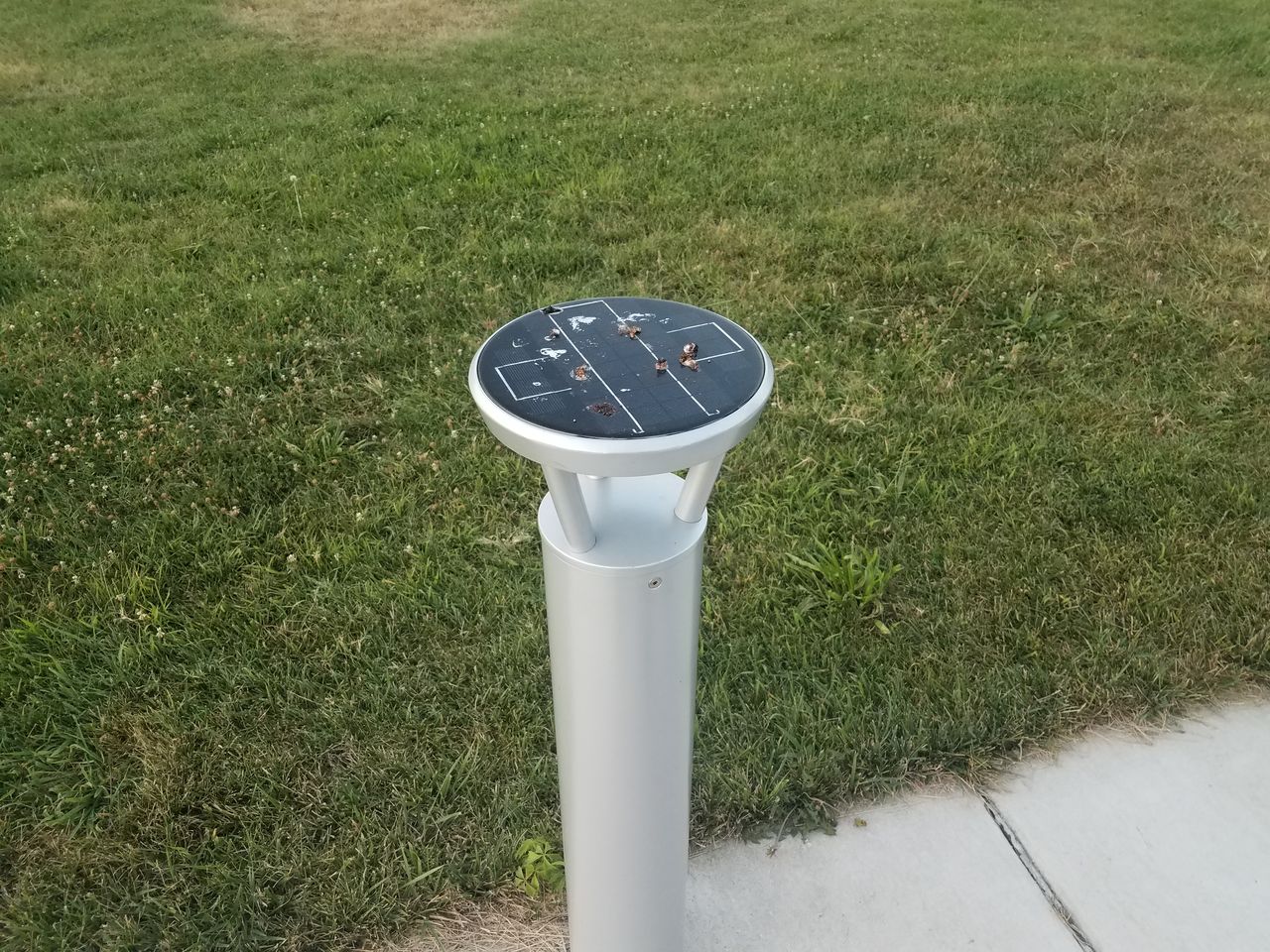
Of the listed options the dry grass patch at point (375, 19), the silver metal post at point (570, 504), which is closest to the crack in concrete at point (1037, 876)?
the silver metal post at point (570, 504)

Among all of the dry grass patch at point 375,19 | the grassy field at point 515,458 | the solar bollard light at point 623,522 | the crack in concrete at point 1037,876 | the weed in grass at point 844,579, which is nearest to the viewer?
the solar bollard light at point 623,522

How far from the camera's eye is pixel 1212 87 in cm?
638

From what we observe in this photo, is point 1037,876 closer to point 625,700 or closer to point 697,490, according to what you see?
point 625,700

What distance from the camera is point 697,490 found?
1467 mm

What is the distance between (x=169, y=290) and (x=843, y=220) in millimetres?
2964

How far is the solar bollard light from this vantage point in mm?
1380

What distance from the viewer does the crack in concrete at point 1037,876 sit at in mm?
2100

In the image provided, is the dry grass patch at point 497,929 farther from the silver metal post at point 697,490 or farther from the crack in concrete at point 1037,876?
the silver metal post at point 697,490

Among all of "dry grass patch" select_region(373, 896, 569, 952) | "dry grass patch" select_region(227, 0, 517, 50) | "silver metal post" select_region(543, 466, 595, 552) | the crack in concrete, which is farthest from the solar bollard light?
"dry grass patch" select_region(227, 0, 517, 50)

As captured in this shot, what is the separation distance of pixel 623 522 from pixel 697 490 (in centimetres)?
12

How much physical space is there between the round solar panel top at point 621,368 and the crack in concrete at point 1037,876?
137 centimetres

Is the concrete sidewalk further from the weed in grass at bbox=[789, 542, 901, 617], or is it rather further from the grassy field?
the weed in grass at bbox=[789, 542, 901, 617]

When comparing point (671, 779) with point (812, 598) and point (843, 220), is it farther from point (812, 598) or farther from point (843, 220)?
point (843, 220)

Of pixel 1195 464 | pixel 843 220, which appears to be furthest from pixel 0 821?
pixel 843 220
